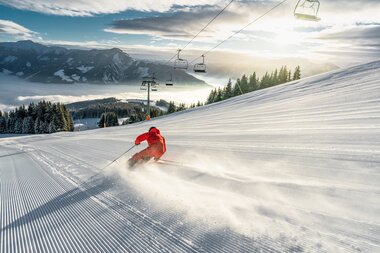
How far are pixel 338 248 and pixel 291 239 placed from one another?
565 millimetres

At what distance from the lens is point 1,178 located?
29.4 feet

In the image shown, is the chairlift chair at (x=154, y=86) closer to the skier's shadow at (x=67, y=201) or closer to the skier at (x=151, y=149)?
the skier at (x=151, y=149)

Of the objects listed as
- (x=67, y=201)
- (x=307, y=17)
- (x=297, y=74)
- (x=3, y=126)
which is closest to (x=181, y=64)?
(x=307, y=17)

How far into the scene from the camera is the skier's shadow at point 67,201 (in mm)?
5219

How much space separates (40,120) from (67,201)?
83.4 m

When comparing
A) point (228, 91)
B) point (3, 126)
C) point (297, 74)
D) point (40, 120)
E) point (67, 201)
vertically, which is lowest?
point (3, 126)

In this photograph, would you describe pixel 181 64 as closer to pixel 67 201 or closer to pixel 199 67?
pixel 199 67

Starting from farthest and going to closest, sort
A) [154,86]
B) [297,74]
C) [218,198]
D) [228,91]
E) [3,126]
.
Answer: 1. [3,126]
2. [297,74]
3. [228,91]
4. [154,86]
5. [218,198]

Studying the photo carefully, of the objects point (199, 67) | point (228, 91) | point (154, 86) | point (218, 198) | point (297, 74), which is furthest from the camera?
point (297, 74)

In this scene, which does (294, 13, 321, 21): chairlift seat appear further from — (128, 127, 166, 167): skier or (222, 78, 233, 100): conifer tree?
(222, 78, 233, 100): conifer tree

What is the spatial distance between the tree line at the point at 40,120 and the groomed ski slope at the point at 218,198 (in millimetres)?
73580

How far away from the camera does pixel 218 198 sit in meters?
5.83

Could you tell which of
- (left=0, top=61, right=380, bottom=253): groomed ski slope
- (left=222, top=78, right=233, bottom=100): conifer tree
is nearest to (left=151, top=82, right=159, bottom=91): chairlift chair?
(left=0, top=61, right=380, bottom=253): groomed ski slope

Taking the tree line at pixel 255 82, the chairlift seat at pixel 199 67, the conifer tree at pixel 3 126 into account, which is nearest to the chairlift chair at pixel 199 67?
the chairlift seat at pixel 199 67
